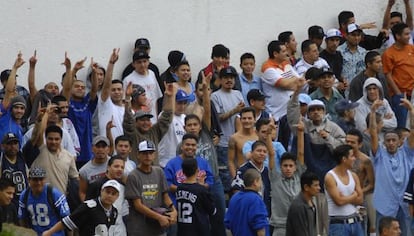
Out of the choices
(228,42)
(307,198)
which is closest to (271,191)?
(307,198)

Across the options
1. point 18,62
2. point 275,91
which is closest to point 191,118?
point 18,62

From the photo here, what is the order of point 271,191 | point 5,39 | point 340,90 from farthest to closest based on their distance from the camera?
point 340,90 → point 5,39 → point 271,191

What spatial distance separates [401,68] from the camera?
20406 mm

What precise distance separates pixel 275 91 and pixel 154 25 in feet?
6.56

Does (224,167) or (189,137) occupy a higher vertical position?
(189,137)

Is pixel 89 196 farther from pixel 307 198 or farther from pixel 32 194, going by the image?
pixel 307 198

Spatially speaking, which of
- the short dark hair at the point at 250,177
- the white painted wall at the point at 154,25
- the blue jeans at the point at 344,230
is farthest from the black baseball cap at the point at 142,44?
the blue jeans at the point at 344,230

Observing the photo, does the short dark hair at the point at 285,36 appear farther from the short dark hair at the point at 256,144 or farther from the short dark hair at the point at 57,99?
the short dark hair at the point at 57,99

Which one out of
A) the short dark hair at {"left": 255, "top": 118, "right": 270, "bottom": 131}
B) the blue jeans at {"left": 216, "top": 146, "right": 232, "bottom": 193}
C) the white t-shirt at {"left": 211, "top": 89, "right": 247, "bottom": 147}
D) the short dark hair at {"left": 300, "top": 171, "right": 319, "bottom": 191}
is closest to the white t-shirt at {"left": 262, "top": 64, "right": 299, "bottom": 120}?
the white t-shirt at {"left": 211, "top": 89, "right": 247, "bottom": 147}

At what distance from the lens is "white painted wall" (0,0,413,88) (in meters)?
18.4

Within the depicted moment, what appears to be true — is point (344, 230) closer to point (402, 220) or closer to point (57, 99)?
point (402, 220)

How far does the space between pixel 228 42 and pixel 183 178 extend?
14.5ft

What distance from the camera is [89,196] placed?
1552cm

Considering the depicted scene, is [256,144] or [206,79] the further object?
[206,79]
